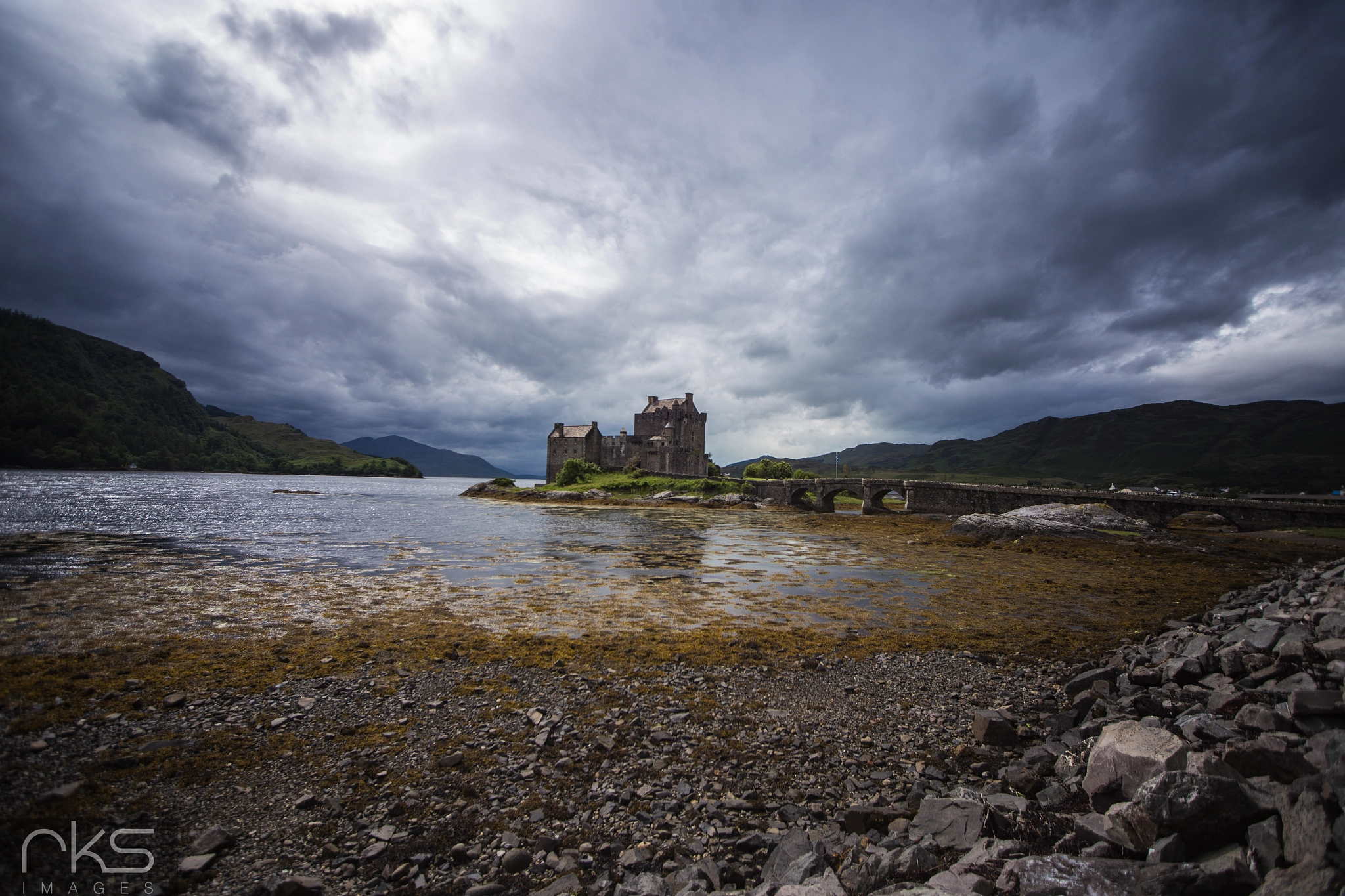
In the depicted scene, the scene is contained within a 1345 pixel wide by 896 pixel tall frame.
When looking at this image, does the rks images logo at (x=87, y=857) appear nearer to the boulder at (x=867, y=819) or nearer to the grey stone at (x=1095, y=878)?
the boulder at (x=867, y=819)

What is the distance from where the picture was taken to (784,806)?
6047 mm

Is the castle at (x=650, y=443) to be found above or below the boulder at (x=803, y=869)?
above

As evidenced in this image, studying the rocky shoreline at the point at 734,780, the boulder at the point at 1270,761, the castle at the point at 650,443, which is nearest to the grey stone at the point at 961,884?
the rocky shoreline at the point at 734,780

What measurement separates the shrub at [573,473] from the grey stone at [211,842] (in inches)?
3739

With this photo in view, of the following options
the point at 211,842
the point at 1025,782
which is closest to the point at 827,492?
the point at 1025,782

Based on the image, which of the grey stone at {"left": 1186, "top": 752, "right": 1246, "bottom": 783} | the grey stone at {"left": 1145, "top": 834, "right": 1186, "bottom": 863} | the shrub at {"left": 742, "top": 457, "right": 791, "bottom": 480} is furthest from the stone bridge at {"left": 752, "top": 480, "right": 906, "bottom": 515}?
the grey stone at {"left": 1145, "top": 834, "right": 1186, "bottom": 863}

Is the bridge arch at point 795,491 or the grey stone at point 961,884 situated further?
the bridge arch at point 795,491

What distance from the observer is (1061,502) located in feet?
165

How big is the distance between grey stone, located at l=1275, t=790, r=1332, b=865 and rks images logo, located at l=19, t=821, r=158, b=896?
9.06 m

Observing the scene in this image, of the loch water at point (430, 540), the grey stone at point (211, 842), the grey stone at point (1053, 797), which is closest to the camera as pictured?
the grey stone at point (211, 842)

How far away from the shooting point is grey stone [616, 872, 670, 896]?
4.63 m

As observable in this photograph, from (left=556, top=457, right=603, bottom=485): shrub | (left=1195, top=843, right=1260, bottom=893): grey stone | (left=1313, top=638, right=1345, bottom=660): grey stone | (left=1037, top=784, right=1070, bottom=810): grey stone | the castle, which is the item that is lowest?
(left=1037, top=784, right=1070, bottom=810): grey stone

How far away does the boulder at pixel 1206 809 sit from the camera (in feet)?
13.0

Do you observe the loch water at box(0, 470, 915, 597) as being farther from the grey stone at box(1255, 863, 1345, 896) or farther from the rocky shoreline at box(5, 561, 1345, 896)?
the grey stone at box(1255, 863, 1345, 896)
